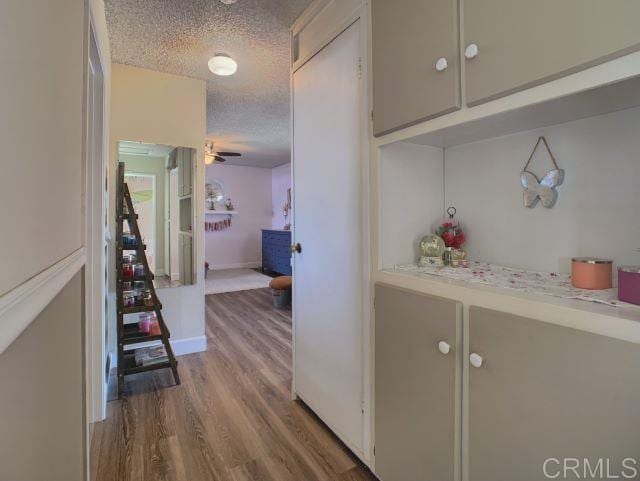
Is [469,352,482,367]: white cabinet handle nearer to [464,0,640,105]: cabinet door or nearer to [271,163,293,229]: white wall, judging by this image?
[464,0,640,105]: cabinet door

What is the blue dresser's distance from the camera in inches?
242

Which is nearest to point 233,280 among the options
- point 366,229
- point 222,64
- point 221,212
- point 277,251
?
point 277,251

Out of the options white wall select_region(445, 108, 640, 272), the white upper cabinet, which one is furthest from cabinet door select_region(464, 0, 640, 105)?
white wall select_region(445, 108, 640, 272)

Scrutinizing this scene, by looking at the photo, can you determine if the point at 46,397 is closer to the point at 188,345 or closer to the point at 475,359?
the point at 475,359

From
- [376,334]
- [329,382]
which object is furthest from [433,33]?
[329,382]

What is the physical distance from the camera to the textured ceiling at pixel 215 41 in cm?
196

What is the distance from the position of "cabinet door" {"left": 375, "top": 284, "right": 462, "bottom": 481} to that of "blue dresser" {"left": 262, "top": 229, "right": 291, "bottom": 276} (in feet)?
15.1

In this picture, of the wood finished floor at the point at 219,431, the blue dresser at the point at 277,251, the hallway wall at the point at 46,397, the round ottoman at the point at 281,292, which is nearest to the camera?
the hallway wall at the point at 46,397

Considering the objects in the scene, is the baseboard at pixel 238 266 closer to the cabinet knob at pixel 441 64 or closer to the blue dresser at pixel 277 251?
the blue dresser at pixel 277 251

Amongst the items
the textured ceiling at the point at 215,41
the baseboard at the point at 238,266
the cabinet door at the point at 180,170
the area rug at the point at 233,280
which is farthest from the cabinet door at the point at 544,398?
the baseboard at the point at 238,266

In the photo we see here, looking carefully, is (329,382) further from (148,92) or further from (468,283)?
(148,92)

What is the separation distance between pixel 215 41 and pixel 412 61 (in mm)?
1757

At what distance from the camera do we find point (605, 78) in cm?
72

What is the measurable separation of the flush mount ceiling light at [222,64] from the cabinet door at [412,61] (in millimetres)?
1513
